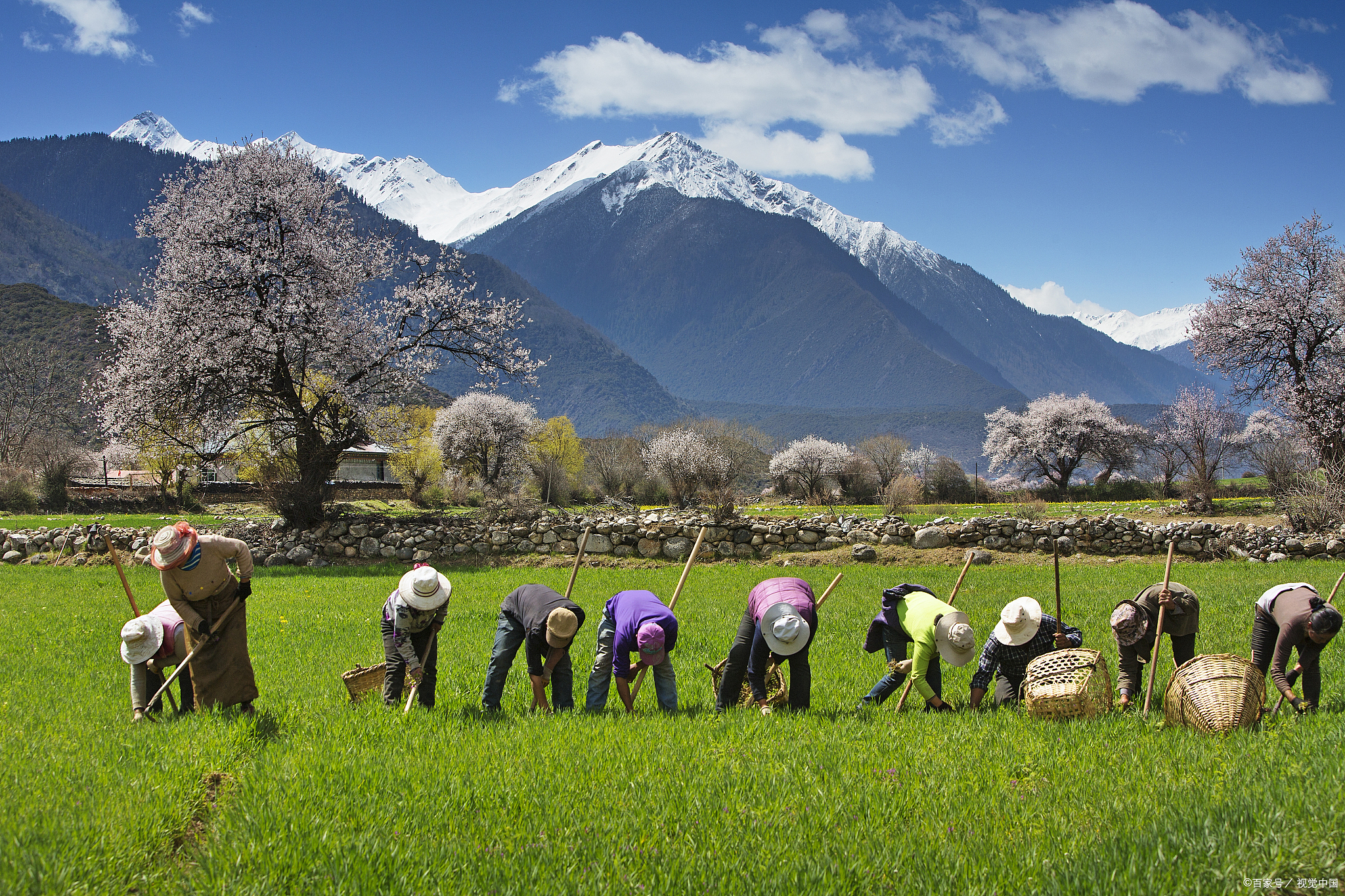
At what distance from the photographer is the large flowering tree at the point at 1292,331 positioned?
26.8m

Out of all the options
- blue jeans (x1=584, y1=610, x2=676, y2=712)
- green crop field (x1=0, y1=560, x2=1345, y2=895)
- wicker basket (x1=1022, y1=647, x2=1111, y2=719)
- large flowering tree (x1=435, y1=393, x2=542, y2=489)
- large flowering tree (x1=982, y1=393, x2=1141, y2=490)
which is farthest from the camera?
large flowering tree (x1=982, y1=393, x2=1141, y2=490)

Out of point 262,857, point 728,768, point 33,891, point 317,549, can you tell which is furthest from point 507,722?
point 317,549

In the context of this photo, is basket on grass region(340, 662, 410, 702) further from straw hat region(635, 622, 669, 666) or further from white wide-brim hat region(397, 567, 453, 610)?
straw hat region(635, 622, 669, 666)

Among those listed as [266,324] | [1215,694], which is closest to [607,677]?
[1215,694]

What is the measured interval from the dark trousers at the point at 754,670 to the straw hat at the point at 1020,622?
1.69 m

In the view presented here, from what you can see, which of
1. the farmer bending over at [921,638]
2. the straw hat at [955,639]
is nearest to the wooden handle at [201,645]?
the farmer bending over at [921,638]

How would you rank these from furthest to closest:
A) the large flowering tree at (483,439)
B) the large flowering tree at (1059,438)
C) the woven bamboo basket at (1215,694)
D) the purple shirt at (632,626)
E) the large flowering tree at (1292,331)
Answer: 1. the large flowering tree at (1059,438)
2. the large flowering tree at (483,439)
3. the large flowering tree at (1292,331)
4. the purple shirt at (632,626)
5. the woven bamboo basket at (1215,694)

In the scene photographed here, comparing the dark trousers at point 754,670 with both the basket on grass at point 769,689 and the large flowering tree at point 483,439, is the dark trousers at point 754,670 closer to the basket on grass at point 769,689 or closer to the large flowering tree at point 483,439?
the basket on grass at point 769,689

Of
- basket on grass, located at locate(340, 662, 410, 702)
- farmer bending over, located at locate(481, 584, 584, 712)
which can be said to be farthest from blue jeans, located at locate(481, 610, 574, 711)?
basket on grass, located at locate(340, 662, 410, 702)

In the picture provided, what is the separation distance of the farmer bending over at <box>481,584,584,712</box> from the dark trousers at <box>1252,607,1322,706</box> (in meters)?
5.51

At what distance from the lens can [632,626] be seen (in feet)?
20.8

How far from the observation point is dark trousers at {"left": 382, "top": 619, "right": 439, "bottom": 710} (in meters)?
6.54

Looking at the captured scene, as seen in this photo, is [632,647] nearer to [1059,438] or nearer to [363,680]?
[363,680]

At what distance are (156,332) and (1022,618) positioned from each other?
21478 mm
